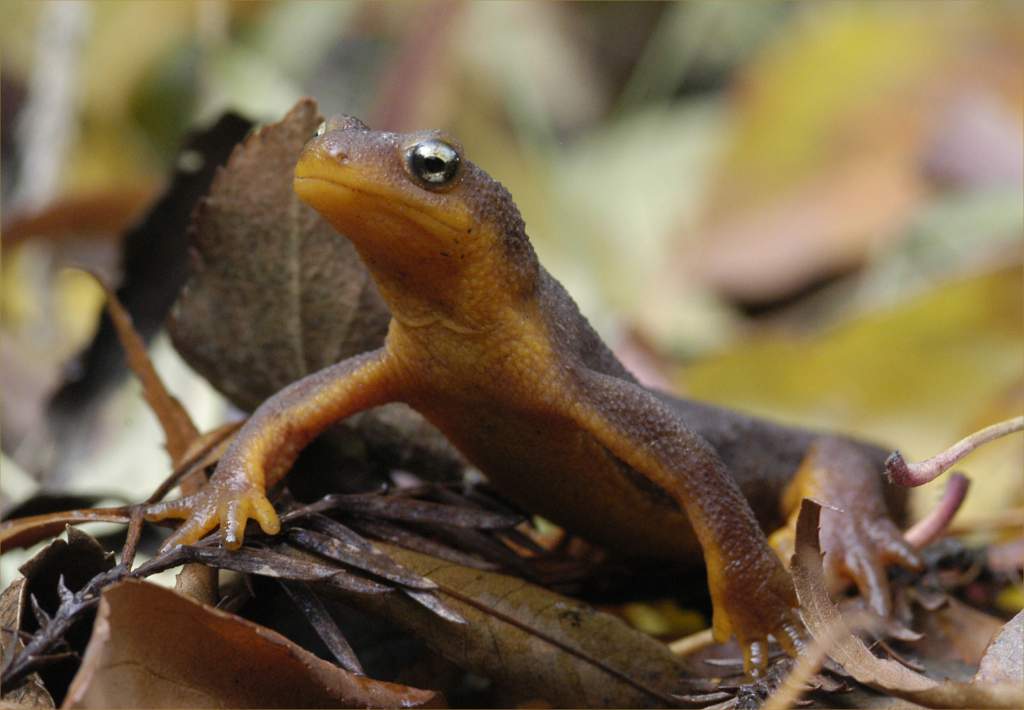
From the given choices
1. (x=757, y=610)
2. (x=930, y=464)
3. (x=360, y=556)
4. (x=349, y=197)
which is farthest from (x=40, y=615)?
(x=930, y=464)

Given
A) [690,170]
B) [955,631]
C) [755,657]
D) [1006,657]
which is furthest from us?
[690,170]

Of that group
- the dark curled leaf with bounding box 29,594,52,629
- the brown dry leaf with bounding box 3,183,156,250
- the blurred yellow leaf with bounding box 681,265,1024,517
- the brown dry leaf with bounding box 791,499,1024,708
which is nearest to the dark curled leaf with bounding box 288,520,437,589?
the dark curled leaf with bounding box 29,594,52,629

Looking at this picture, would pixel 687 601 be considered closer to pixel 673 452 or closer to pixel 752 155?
pixel 673 452

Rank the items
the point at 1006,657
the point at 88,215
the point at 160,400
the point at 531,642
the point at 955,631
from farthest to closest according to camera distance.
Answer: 1. the point at 88,215
2. the point at 160,400
3. the point at 955,631
4. the point at 531,642
5. the point at 1006,657

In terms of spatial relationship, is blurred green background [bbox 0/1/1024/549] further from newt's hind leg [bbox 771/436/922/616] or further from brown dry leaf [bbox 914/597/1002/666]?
brown dry leaf [bbox 914/597/1002/666]

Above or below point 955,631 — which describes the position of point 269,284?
above

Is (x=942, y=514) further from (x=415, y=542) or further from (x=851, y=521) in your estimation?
(x=415, y=542)

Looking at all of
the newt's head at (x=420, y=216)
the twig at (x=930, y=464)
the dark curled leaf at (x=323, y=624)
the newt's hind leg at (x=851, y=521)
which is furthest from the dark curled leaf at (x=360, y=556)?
the newt's hind leg at (x=851, y=521)
